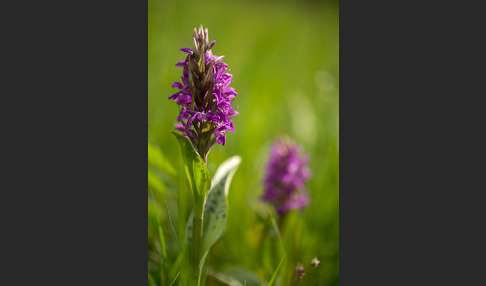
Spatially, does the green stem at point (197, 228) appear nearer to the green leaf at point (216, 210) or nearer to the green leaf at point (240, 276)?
the green leaf at point (216, 210)

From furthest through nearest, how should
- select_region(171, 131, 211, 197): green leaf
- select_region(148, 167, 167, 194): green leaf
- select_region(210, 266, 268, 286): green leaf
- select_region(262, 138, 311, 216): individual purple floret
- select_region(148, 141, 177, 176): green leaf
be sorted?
select_region(262, 138, 311, 216): individual purple floret
select_region(148, 167, 167, 194): green leaf
select_region(148, 141, 177, 176): green leaf
select_region(210, 266, 268, 286): green leaf
select_region(171, 131, 211, 197): green leaf

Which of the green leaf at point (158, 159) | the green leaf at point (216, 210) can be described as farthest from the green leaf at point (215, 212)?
the green leaf at point (158, 159)

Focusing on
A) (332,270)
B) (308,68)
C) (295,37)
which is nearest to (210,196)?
(332,270)

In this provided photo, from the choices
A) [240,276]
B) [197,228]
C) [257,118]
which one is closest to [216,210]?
[197,228]

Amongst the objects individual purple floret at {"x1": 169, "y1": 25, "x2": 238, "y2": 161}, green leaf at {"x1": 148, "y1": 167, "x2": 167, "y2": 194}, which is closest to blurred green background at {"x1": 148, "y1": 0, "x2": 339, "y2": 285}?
green leaf at {"x1": 148, "y1": 167, "x2": 167, "y2": 194}

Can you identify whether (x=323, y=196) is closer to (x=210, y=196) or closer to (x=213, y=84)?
(x=210, y=196)

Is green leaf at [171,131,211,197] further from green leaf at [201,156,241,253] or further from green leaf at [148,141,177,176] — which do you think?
green leaf at [148,141,177,176]

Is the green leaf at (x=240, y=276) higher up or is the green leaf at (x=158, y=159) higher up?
the green leaf at (x=158, y=159)
